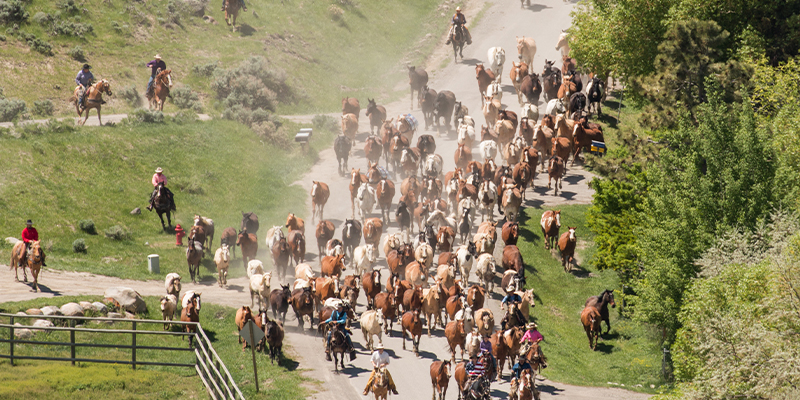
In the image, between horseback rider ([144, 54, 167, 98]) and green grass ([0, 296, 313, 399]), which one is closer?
green grass ([0, 296, 313, 399])

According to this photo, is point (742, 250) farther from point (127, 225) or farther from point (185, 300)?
point (127, 225)

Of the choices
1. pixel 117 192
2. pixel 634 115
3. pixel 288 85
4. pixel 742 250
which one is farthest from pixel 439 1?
pixel 742 250

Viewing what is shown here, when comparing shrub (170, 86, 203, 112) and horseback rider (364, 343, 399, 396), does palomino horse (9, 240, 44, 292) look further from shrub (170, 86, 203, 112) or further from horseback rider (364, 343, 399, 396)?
shrub (170, 86, 203, 112)

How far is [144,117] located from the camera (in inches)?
1761

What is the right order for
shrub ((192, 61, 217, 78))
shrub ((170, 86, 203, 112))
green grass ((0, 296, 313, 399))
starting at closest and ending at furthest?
green grass ((0, 296, 313, 399))
shrub ((170, 86, 203, 112))
shrub ((192, 61, 217, 78))

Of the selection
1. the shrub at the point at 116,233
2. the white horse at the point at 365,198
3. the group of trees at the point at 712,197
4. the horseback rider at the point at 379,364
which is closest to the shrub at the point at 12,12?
the shrub at the point at 116,233

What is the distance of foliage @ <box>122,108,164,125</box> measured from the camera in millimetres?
44312

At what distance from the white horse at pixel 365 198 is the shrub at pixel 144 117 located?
1578cm

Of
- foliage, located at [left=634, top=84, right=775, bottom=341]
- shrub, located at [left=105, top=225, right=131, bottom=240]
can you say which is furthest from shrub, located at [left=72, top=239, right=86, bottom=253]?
foliage, located at [left=634, top=84, right=775, bottom=341]

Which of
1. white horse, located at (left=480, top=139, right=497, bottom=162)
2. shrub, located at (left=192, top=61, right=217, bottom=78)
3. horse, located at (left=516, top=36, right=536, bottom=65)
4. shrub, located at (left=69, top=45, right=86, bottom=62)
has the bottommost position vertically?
white horse, located at (left=480, top=139, right=497, bottom=162)

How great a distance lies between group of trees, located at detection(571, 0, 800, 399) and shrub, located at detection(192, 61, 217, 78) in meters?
27.7

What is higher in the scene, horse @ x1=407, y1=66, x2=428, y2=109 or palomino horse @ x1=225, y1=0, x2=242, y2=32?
palomino horse @ x1=225, y1=0, x2=242, y2=32

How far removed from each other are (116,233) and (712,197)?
25.2m

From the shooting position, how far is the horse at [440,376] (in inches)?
875
